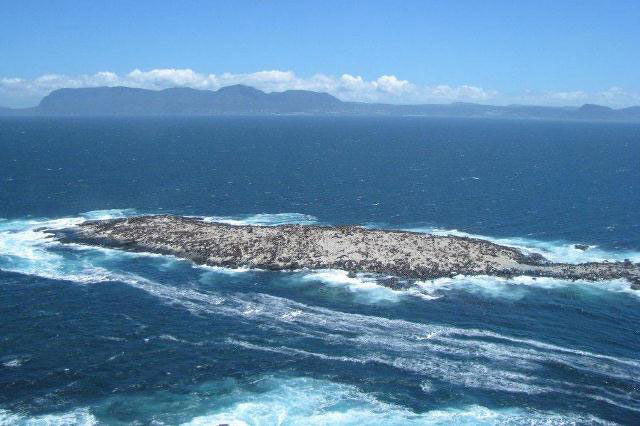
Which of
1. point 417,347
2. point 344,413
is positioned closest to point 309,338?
point 417,347

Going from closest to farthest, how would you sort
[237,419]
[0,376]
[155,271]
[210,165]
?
1. [237,419]
2. [0,376]
3. [155,271]
4. [210,165]

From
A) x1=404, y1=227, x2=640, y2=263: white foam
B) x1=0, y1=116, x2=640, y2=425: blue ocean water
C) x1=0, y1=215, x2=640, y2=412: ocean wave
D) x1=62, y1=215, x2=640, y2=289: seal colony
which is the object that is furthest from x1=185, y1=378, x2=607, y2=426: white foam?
x1=404, y1=227, x2=640, y2=263: white foam

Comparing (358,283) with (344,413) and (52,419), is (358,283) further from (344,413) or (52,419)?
(52,419)

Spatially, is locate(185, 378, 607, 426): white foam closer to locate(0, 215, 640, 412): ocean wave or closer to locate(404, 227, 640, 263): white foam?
locate(0, 215, 640, 412): ocean wave

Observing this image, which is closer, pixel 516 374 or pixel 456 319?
pixel 516 374

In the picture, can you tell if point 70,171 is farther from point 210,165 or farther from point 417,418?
point 417,418

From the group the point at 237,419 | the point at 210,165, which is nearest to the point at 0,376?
the point at 237,419
